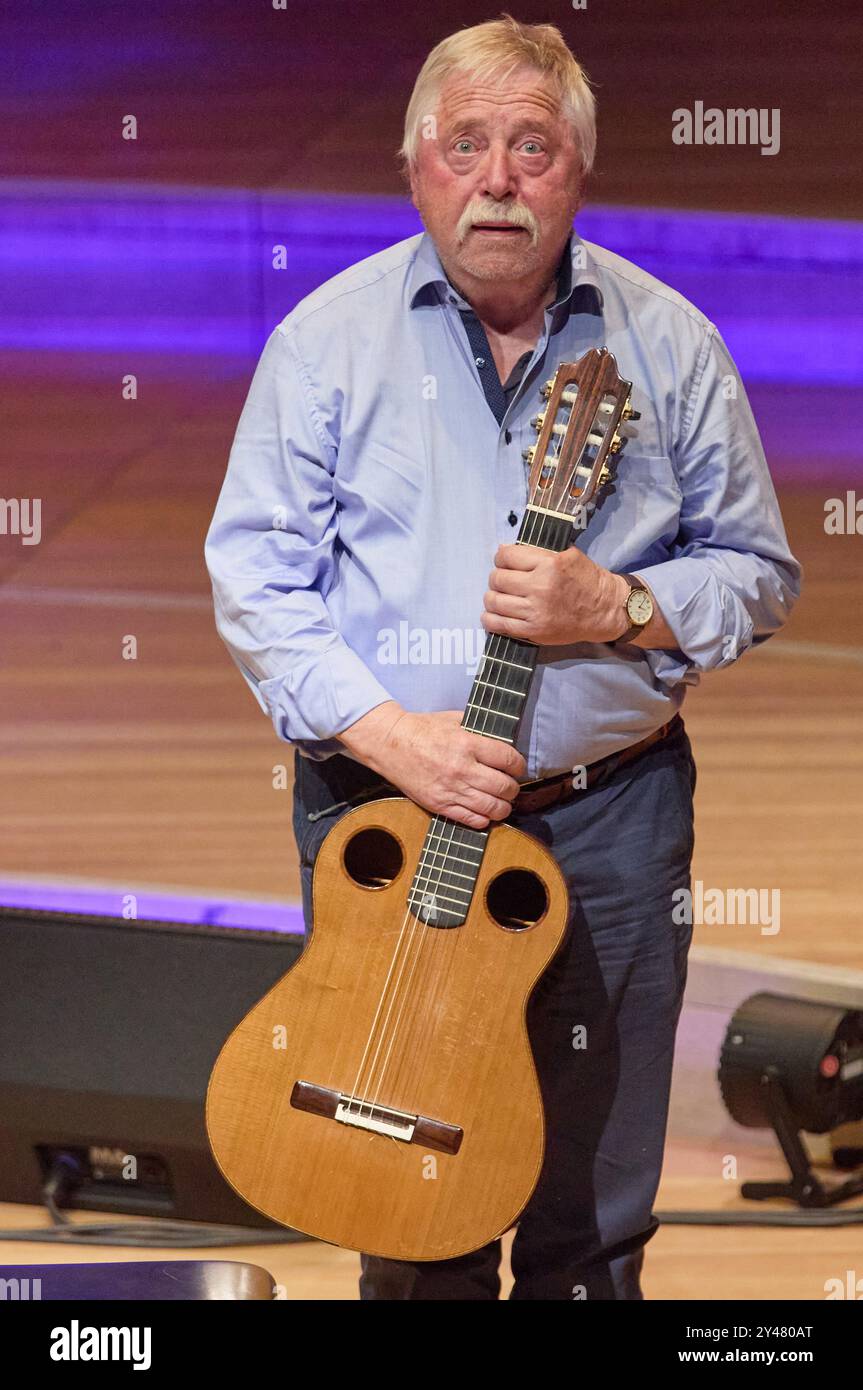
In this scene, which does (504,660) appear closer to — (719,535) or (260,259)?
(719,535)

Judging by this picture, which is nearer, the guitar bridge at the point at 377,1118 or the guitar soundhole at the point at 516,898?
the guitar bridge at the point at 377,1118

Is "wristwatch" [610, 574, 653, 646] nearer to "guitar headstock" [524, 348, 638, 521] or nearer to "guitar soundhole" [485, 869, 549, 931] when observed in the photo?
"guitar headstock" [524, 348, 638, 521]

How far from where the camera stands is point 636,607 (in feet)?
6.77

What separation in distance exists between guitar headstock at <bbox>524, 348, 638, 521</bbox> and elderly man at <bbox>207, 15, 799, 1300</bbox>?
0.28ft

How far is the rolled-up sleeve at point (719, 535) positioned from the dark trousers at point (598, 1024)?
192 mm

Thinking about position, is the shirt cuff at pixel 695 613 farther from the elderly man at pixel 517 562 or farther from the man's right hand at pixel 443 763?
the man's right hand at pixel 443 763

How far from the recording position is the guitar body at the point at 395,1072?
202cm

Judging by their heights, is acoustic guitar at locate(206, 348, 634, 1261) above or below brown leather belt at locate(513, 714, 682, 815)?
below

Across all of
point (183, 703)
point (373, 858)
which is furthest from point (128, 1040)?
point (183, 703)

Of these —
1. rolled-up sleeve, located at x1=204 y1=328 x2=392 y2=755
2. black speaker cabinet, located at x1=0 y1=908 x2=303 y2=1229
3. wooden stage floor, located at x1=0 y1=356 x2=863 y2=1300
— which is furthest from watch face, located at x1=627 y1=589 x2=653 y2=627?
wooden stage floor, located at x1=0 y1=356 x2=863 y2=1300

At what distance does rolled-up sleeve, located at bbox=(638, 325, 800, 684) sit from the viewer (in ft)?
6.91

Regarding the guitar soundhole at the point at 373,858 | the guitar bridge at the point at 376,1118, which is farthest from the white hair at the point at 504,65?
the guitar bridge at the point at 376,1118

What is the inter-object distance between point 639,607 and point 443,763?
12.8 inches

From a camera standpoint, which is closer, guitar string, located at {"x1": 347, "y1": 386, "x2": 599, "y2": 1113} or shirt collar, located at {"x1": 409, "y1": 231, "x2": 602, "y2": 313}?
guitar string, located at {"x1": 347, "y1": 386, "x2": 599, "y2": 1113}
